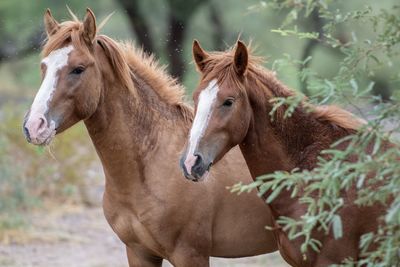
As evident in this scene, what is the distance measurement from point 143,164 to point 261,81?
1035mm

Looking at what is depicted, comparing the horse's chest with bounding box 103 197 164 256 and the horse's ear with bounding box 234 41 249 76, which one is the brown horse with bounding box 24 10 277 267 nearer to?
the horse's chest with bounding box 103 197 164 256

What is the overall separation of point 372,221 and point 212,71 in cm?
114

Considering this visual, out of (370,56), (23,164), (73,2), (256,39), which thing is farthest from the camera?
(256,39)

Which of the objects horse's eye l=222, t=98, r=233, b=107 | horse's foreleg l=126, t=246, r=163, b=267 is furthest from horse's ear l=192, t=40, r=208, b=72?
horse's foreleg l=126, t=246, r=163, b=267

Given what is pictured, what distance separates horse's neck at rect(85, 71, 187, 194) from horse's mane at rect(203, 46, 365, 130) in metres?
0.77

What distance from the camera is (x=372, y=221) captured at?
4738 mm

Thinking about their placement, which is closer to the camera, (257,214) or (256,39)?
(257,214)

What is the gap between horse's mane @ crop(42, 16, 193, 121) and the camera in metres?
5.31

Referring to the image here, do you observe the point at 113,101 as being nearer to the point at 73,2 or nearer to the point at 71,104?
the point at 71,104

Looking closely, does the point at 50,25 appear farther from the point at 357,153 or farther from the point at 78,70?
the point at 357,153

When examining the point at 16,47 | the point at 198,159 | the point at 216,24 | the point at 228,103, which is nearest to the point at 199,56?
the point at 228,103

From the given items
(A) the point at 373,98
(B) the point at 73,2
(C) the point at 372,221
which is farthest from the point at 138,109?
(B) the point at 73,2

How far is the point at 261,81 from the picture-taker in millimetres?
4961

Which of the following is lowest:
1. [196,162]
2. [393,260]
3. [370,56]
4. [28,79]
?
[393,260]
